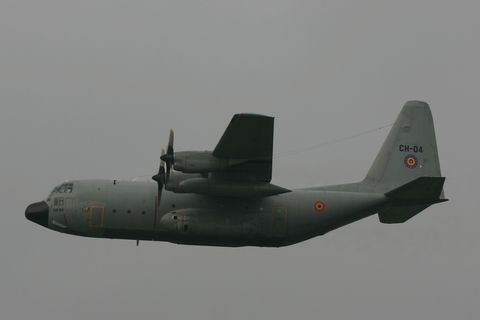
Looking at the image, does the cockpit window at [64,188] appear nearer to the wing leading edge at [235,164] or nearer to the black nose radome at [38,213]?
the black nose radome at [38,213]

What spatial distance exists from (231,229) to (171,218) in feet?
6.21

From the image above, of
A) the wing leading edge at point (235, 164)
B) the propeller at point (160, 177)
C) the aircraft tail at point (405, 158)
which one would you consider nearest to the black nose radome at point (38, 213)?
the propeller at point (160, 177)

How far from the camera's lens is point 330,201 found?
23.5 meters

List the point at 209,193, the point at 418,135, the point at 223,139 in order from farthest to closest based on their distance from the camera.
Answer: the point at 418,135
the point at 209,193
the point at 223,139

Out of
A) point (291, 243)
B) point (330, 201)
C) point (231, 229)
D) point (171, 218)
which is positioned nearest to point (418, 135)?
point (330, 201)

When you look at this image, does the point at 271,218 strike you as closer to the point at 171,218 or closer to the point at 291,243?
the point at 291,243

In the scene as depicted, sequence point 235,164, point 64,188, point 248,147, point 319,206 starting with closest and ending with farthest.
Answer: point 248,147 → point 235,164 → point 64,188 → point 319,206

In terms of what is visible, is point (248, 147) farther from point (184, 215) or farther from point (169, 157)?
point (184, 215)

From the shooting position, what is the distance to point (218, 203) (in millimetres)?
22938

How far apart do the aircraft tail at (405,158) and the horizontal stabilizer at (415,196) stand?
0.03 m

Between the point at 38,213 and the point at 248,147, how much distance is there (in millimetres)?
7116

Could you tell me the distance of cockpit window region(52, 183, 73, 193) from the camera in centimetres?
2303

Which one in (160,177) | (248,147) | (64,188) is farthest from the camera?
(64,188)

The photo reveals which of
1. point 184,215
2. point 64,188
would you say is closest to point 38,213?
point 64,188
